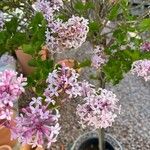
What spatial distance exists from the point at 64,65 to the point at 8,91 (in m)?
0.24

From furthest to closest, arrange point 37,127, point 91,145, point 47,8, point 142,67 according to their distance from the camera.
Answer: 1. point 91,145
2. point 142,67
3. point 47,8
4. point 37,127

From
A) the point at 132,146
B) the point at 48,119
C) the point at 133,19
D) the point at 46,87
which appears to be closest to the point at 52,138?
the point at 48,119

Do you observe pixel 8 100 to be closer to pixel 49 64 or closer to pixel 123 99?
pixel 49 64

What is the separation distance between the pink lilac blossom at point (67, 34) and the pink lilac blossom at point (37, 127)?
0.38m

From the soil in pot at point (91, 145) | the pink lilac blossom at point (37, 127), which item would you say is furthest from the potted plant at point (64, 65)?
the soil in pot at point (91, 145)

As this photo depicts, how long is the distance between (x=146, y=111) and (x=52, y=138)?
204 cm

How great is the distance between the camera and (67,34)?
1.25m

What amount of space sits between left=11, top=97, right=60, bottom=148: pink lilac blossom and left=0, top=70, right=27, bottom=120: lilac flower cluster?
0.13 ft

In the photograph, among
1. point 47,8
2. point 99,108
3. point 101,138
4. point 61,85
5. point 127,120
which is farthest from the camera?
point 127,120

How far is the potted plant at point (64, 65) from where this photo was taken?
908 mm

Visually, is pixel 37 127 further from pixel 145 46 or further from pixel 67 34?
pixel 145 46

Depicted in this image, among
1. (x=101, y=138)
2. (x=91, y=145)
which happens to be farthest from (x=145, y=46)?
(x=91, y=145)

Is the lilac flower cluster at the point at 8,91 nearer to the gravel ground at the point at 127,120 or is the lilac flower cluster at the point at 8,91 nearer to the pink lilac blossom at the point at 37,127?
the pink lilac blossom at the point at 37,127

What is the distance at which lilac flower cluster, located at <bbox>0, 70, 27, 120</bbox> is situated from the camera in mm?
892
